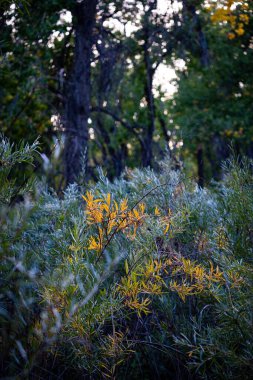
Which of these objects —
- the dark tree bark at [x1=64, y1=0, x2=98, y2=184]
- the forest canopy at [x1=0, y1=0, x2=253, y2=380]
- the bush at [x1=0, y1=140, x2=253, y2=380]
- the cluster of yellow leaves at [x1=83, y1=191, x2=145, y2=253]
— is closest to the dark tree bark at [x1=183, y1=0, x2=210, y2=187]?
the dark tree bark at [x1=64, y1=0, x2=98, y2=184]

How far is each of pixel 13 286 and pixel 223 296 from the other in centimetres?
113

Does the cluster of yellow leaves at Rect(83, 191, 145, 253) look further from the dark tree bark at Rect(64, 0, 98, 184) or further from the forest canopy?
the dark tree bark at Rect(64, 0, 98, 184)

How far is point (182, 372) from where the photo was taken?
10.3ft

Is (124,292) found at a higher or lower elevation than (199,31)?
higher

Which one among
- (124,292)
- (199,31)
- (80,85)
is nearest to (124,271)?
(124,292)

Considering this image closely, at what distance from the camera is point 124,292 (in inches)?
102

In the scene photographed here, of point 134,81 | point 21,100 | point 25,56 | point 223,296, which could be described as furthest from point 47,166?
point 134,81

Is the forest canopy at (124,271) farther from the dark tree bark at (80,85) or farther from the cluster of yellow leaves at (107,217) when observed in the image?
the dark tree bark at (80,85)

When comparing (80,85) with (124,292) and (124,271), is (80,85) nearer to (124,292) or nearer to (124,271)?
(124,271)

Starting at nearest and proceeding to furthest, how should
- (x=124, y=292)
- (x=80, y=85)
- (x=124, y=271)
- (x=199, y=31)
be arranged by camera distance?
(x=124, y=292) < (x=124, y=271) < (x=80, y=85) < (x=199, y=31)

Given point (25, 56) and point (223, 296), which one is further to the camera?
point (25, 56)

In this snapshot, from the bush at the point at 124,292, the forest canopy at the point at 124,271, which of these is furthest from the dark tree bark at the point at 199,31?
the bush at the point at 124,292

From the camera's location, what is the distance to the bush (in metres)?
2.56

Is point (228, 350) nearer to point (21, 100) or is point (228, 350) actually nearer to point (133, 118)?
point (21, 100)
